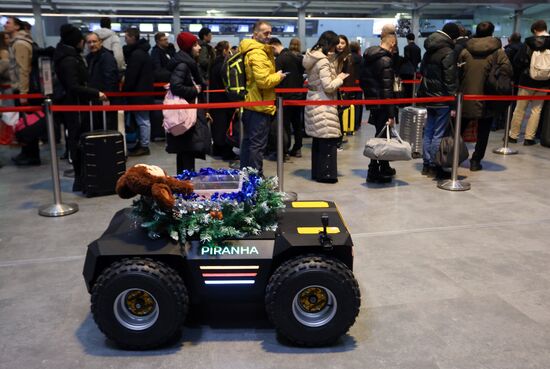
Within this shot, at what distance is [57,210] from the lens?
209 inches

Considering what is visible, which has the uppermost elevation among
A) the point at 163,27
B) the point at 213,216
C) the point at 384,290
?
the point at 163,27

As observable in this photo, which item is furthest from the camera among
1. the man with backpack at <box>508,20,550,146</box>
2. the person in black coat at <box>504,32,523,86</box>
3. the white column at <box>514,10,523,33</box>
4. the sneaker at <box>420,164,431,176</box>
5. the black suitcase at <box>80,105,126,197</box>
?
the white column at <box>514,10,523,33</box>

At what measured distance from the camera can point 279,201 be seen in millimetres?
3098

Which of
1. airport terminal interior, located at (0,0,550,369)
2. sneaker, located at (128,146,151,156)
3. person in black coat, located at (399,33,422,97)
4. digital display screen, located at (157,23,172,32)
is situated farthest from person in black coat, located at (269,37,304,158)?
digital display screen, located at (157,23,172,32)

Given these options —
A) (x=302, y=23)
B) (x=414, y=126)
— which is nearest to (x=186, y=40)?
(x=414, y=126)

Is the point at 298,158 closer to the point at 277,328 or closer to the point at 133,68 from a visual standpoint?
the point at 133,68

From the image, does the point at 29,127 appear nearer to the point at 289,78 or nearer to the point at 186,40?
the point at 186,40

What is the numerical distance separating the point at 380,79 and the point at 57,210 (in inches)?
139

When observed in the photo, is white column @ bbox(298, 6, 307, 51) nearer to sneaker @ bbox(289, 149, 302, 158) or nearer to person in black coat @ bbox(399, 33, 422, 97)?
person in black coat @ bbox(399, 33, 422, 97)

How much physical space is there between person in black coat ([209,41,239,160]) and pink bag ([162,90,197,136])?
2104 millimetres

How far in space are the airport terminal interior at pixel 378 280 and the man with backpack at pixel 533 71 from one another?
3.29 feet

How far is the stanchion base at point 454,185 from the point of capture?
6.04m

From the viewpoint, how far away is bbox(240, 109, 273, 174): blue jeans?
17.7ft

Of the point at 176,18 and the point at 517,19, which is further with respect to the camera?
the point at 517,19
